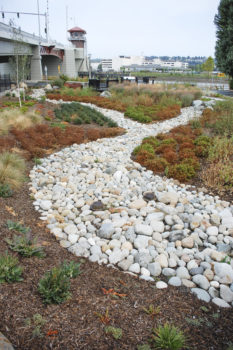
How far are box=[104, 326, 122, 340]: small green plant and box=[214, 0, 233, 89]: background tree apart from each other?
14743 mm

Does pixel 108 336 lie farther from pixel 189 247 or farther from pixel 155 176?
pixel 155 176

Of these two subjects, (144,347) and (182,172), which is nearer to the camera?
(144,347)

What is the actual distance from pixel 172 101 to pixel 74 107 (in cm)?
A: 589

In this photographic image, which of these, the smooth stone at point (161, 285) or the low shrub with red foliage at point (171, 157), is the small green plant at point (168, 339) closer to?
the smooth stone at point (161, 285)

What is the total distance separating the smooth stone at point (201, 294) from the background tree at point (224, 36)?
13.7 m

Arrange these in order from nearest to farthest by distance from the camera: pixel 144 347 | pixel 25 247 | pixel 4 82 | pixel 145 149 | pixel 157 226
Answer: pixel 144 347
pixel 25 247
pixel 157 226
pixel 145 149
pixel 4 82

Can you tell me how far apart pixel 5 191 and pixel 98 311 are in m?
3.29

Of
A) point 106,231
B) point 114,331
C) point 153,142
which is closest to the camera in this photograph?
point 114,331

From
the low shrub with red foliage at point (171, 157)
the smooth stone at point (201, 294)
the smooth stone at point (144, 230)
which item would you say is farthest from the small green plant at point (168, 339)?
the low shrub with red foliage at point (171, 157)

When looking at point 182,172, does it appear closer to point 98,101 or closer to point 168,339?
point 168,339

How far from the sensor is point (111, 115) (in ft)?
46.0

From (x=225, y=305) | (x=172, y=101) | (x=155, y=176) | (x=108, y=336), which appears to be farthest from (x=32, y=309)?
(x=172, y=101)

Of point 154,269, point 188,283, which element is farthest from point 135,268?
point 188,283

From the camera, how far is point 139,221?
4.88 meters
